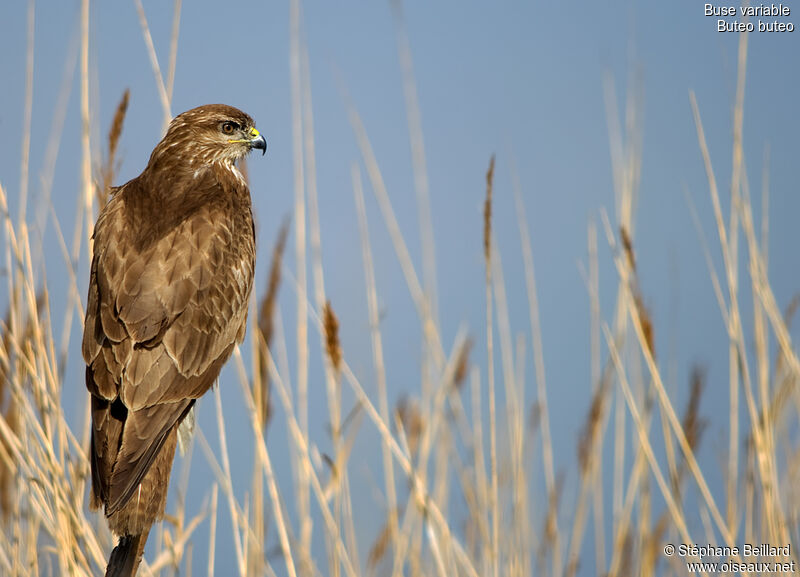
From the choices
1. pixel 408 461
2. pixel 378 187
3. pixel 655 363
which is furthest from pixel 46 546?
pixel 655 363

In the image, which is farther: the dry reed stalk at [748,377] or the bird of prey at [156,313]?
the dry reed stalk at [748,377]

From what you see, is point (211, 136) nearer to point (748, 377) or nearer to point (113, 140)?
point (113, 140)

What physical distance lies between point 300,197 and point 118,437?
2.96 feet

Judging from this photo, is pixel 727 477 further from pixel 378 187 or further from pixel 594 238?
pixel 378 187

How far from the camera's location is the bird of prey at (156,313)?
6.97 feet

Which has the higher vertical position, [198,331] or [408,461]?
[198,331]

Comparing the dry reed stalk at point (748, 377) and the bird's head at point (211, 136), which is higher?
the bird's head at point (211, 136)

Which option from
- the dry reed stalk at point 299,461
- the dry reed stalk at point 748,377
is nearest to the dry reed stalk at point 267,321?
the dry reed stalk at point 299,461

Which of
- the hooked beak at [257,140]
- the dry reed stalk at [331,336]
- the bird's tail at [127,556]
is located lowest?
the bird's tail at [127,556]

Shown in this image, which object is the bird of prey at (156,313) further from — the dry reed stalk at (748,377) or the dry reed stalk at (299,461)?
the dry reed stalk at (748,377)

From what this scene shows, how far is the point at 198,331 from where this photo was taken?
2375 mm

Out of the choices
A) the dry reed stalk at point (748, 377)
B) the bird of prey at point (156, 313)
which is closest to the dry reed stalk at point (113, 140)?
the bird of prey at point (156, 313)

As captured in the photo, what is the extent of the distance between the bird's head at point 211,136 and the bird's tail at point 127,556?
1.12 m

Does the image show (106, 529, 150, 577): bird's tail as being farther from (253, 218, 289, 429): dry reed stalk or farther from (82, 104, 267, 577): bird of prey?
(253, 218, 289, 429): dry reed stalk
